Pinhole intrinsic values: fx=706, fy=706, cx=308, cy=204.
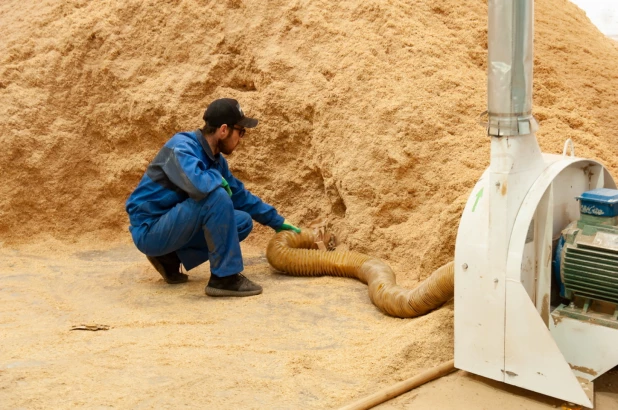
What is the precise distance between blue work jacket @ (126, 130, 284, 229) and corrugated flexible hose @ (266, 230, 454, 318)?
24.1 inches

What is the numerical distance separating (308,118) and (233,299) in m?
1.52

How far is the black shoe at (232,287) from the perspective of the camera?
4.10 meters

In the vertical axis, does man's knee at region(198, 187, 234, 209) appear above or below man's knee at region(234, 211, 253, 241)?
above

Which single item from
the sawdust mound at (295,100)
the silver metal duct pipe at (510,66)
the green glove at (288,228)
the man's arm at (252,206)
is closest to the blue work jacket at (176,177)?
the man's arm at (252,206)

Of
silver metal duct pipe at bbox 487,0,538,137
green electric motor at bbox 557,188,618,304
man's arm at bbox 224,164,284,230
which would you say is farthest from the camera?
man's arm at bbox 224,164,284,230

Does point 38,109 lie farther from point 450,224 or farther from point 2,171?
point 450,224

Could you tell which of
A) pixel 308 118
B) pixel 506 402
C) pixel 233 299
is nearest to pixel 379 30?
pixel 308 118

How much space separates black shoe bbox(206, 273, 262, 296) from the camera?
4.10 m

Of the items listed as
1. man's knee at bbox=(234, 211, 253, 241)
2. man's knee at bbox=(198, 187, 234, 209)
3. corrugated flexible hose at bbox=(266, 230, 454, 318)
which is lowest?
corrugated flexible hose at bbox=(266, 230, 454, 318)

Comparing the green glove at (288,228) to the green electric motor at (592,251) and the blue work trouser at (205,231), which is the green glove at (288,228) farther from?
the green electric motor at (592,251)

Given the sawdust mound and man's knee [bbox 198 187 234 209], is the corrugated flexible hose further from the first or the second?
man's knee [bbox 198 187 234 209]

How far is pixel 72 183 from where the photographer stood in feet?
17.7

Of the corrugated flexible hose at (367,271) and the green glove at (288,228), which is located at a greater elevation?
the green glove at (288,228)

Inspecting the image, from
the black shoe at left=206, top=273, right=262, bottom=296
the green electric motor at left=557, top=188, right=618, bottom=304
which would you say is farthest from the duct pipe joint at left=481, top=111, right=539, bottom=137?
the black shoe at left=206, top=273, right=262, bottom=296
